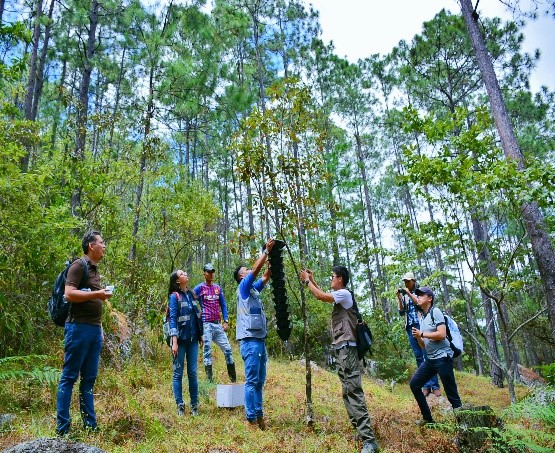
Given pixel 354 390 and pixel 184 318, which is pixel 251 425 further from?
pixel 184 318

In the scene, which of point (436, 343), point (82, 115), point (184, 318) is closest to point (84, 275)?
point (184, 318)

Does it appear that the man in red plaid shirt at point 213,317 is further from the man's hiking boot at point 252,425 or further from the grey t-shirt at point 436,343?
the grey t-shirt at point 436,343

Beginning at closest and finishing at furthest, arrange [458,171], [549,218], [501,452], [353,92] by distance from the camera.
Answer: [501,452], [458,171], [549,218], [353,92]

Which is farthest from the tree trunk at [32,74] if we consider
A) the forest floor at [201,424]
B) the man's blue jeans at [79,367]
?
the man's blue jeans at [79,367]

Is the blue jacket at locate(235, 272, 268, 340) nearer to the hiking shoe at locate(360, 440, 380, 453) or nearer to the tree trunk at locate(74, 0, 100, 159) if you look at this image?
the hiking shoe at locate(360, 440, 380, 453)

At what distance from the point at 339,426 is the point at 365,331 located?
4.48ft

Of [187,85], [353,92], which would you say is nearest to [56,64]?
[187,85]

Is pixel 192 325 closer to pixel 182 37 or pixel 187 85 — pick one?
pixel 187 85

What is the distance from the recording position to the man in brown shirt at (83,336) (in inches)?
142

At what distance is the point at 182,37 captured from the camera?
12.1m

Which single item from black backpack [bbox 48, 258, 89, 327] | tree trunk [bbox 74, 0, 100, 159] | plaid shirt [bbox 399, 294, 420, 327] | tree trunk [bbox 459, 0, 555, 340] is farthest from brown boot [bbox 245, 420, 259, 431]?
tree trunk [bbox 74, 0, 100, 159]

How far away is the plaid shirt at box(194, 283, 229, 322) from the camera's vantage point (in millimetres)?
6578

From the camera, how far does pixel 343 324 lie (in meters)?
4.25

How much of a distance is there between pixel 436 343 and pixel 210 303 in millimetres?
3348
